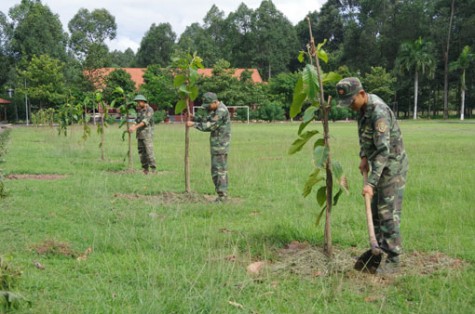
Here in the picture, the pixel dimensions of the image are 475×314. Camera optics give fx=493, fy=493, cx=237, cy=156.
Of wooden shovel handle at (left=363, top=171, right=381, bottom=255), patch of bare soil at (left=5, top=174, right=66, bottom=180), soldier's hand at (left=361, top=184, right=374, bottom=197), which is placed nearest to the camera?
wooden shovel handle at (left=363, top=171, right=381, bottom=255)

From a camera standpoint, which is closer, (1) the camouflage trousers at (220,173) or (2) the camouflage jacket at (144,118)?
(1) the camouflage trousers at (220,173)

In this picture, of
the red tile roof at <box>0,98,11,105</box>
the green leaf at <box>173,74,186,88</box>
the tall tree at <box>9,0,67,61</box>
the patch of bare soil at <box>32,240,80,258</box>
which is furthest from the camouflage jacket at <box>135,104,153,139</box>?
the red tile roof at <box>0,98,11,105</box>

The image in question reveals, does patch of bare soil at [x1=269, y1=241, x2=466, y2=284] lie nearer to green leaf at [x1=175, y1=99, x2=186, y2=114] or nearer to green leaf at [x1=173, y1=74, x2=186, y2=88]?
green leaf at [x1=175, y1=99, x2=186, y2=114]

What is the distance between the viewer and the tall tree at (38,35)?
51500 mm

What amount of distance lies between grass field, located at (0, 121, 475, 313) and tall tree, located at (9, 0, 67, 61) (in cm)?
4582

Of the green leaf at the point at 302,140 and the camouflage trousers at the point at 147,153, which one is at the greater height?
the green leaf at the point at 302,140

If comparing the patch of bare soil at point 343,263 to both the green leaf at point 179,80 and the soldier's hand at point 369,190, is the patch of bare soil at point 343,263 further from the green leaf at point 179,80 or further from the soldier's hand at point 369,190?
the green leaf at point 179,80

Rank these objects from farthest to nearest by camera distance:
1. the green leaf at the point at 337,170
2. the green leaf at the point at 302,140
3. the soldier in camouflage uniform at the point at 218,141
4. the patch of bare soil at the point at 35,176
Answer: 1. the patch of bare soil at the point at 35,176
2. the soldier in camouflage uniform at the point at 218,141
3. the green leaf at the point at 302,140
4. the green leaf at the point at 337,170

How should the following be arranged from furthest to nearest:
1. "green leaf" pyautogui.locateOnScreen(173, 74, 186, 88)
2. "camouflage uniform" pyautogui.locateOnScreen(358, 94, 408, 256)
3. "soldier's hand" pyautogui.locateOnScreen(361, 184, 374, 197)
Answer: "green leaf" pyautogui.locateOnScreen(173, 74, 186, 88), "camouflage uniform" pyautogui.locateOnScreen(358, 94, 408, 256), "soldier's hand" pyautogui.locateOnScreen(361, 184, 374, 197)

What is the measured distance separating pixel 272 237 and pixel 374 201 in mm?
1439

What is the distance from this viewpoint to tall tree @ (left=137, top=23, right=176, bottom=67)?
70.4 meters

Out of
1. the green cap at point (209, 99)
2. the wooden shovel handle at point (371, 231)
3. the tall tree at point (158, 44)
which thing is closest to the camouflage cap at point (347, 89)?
the wooden shovel handle at point (371, 231)

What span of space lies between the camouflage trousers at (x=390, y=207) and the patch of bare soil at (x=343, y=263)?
29 centimetres

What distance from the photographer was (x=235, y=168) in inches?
513
